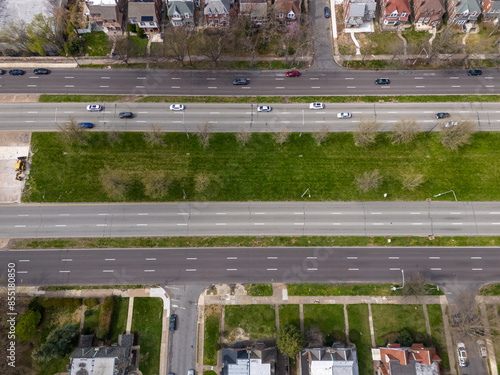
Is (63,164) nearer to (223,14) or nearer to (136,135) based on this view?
(136,135)

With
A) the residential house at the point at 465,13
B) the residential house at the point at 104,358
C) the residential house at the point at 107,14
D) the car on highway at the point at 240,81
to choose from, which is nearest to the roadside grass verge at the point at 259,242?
the residential house at the point at 104,358

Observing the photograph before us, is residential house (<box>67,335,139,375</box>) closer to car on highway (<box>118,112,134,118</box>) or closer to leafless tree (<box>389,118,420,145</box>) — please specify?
car on highway (<box>118,112,134,118</box>)

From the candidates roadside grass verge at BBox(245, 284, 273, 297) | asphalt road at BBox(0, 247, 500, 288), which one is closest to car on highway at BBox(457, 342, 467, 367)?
asphalt road at BBox(0, 247, 500, 288)

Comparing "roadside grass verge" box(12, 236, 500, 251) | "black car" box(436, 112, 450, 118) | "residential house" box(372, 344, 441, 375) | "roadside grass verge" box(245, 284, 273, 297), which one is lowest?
"residential house" box(372, 344, 441, 375)

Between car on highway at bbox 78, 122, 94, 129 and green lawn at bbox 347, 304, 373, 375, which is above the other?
car on highway at bbox 78, 122, 94, 129

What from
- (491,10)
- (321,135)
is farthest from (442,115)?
(491,10)

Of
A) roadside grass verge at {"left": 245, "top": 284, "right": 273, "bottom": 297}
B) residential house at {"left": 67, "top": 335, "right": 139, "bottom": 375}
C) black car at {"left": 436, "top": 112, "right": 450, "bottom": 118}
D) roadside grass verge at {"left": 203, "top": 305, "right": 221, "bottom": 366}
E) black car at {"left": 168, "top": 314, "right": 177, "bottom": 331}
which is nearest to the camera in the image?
residential house at {"left": 67, "top": 335, "right": 139, "bottom": 375}

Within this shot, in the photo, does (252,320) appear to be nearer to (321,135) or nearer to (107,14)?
(321,135)

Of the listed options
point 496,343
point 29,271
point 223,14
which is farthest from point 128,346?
point 223,14
